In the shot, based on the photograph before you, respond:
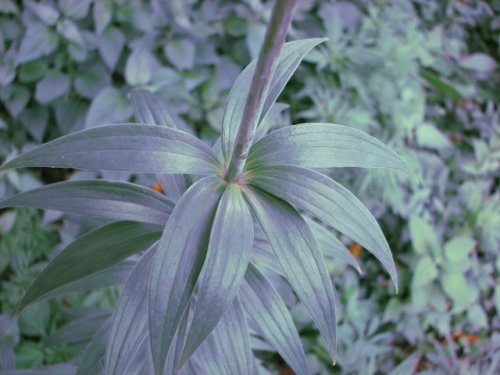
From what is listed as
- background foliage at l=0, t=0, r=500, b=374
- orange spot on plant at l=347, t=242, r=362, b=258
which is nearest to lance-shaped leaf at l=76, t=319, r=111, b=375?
background foliage at l=0, t=0, r=500, b=374

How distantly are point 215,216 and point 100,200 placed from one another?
174mm

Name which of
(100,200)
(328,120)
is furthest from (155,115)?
(328,120)

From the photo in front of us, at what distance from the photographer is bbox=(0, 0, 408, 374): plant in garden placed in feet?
1.69

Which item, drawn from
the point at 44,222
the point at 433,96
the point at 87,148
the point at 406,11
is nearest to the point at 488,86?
the point at 433,96

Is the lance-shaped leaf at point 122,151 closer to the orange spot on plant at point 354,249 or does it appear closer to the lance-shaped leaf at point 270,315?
the lance-shaped leaf at point 270,315

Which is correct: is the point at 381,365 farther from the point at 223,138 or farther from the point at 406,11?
the point at 406,11

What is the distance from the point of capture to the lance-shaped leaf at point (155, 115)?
73 centimetres

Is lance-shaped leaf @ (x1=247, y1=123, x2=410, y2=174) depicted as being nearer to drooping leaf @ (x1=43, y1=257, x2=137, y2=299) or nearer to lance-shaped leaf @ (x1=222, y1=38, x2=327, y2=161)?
lance-shaped leaf @ (x1=222, y1=38, x2=327, y2=161)

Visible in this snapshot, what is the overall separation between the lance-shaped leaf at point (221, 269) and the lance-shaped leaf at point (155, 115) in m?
0.18

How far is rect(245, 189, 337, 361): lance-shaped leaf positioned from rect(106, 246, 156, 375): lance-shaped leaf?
0.58ft

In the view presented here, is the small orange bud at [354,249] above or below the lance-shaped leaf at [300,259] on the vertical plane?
below

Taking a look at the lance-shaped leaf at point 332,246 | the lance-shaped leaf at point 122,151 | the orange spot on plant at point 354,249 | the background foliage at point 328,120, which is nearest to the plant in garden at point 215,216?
the lance-shaped leaf at point 122,151

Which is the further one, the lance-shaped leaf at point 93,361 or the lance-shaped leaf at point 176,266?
the lance-shaped leaf at point 93,361

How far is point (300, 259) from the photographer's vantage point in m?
0.56
